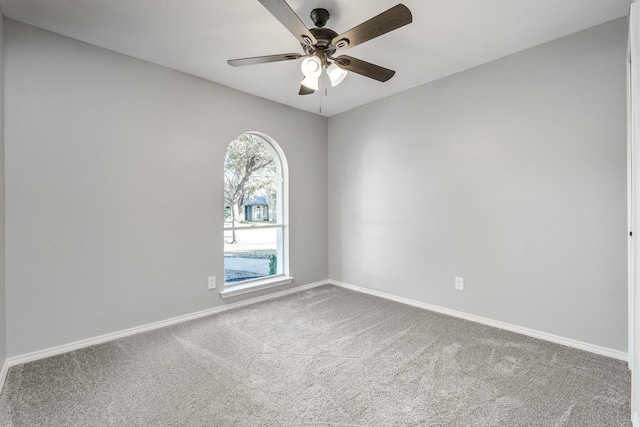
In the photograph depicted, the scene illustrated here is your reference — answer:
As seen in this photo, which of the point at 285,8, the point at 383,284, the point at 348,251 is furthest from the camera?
the point at 348,251

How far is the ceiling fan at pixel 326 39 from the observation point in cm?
148

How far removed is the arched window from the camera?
330 centimetres

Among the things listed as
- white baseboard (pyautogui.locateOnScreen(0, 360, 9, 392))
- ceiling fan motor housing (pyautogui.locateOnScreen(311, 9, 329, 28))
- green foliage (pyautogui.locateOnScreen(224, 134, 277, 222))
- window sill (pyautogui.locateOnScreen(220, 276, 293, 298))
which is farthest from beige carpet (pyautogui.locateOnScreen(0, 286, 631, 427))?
ceiling fan motor housing (pyautogui.locateOnScreen(311, 9, 329, 28))

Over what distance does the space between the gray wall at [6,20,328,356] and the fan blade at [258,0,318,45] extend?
1.64 meters

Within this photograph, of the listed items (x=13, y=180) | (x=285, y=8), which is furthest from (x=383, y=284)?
(x=13, y=180)

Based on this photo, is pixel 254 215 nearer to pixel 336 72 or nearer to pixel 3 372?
pixel 336 72

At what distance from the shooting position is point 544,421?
1.49 m

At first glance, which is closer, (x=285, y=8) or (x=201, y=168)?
(x=285, y=8)

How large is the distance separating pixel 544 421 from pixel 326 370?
121 centimetres

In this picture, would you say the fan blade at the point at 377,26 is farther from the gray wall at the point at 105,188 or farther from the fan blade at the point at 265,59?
the gray wall at the point at 105,188

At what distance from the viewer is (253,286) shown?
3359 mm

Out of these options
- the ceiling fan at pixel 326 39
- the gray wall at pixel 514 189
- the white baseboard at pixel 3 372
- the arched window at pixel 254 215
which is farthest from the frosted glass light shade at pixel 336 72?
the white baseboard at pixel 3 372

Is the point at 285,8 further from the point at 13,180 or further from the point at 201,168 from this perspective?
the point at 13,180

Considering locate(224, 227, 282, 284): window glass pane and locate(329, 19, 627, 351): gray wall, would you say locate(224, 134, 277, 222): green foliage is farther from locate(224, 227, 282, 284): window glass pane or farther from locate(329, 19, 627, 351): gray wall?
locate(329, 19, 627, 351): gray wall
